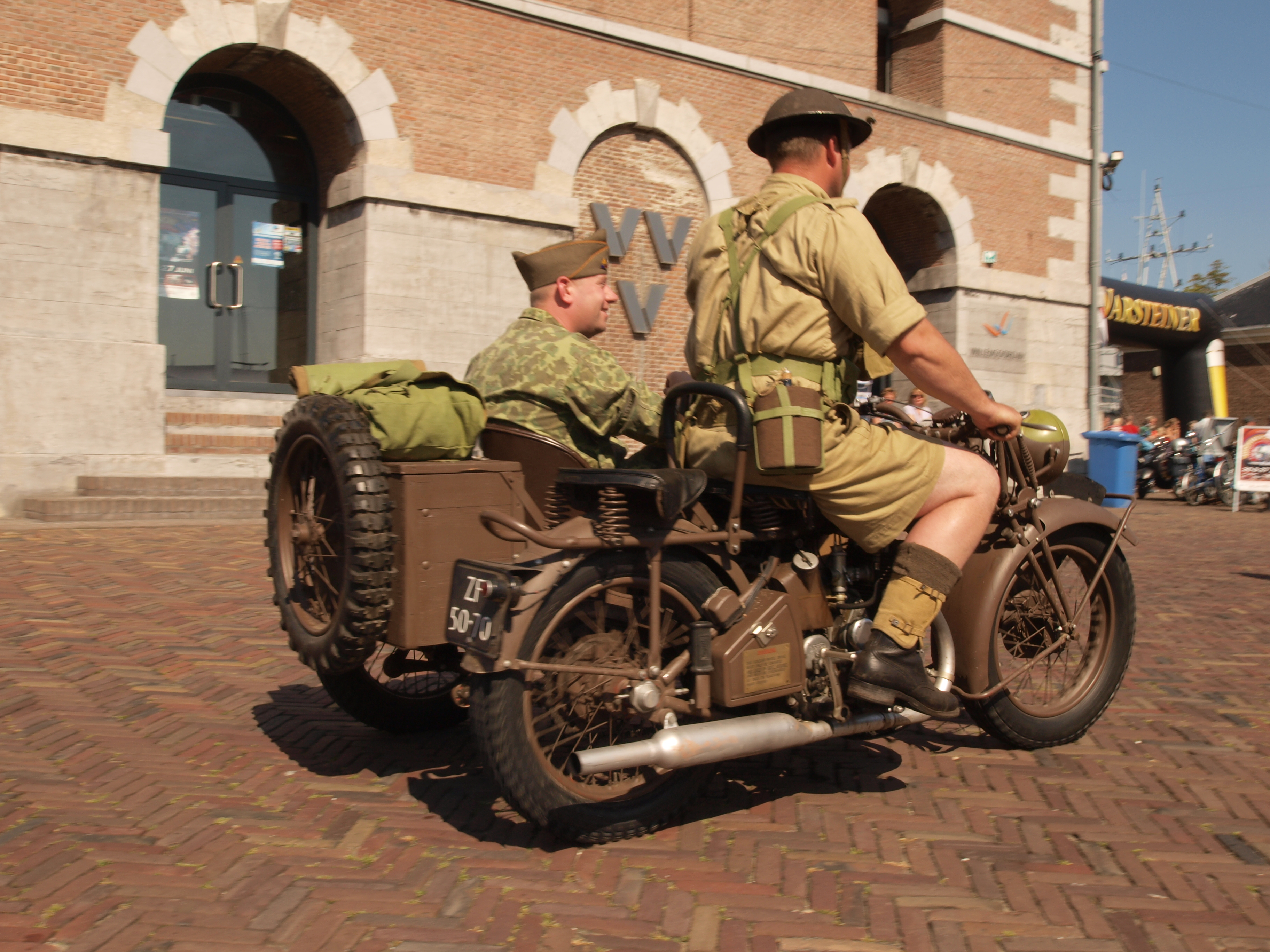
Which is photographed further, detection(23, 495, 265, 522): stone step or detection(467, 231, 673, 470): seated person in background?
detection(23, 495, 265, 522): stone step

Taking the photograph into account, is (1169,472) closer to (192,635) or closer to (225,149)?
(225,149)

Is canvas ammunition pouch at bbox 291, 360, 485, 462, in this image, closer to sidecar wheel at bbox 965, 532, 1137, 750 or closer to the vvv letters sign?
sidecar wheel at bbox 965, 532, 1137, 750

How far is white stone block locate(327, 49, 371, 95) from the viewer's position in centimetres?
1239

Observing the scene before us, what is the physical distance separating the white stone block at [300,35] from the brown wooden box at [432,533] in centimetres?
1084

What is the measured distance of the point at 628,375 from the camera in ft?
10.5

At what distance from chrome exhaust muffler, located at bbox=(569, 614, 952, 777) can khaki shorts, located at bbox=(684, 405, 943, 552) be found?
0.52m

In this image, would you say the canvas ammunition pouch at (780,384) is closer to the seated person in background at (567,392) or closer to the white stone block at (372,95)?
the seated person in background at (567,392)

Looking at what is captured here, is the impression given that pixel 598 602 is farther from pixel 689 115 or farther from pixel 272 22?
pixel 689 115

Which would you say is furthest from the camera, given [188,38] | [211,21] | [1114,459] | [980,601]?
[1114,459]

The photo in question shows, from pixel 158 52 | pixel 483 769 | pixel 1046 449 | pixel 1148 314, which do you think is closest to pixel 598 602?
pixel 483 769

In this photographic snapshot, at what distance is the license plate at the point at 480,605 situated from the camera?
2.66 metres

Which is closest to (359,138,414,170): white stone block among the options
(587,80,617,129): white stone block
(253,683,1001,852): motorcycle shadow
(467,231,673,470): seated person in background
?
(587,80,617,129): white stone block

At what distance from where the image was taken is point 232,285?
44.8 ft

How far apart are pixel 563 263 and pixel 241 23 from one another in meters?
10.1
